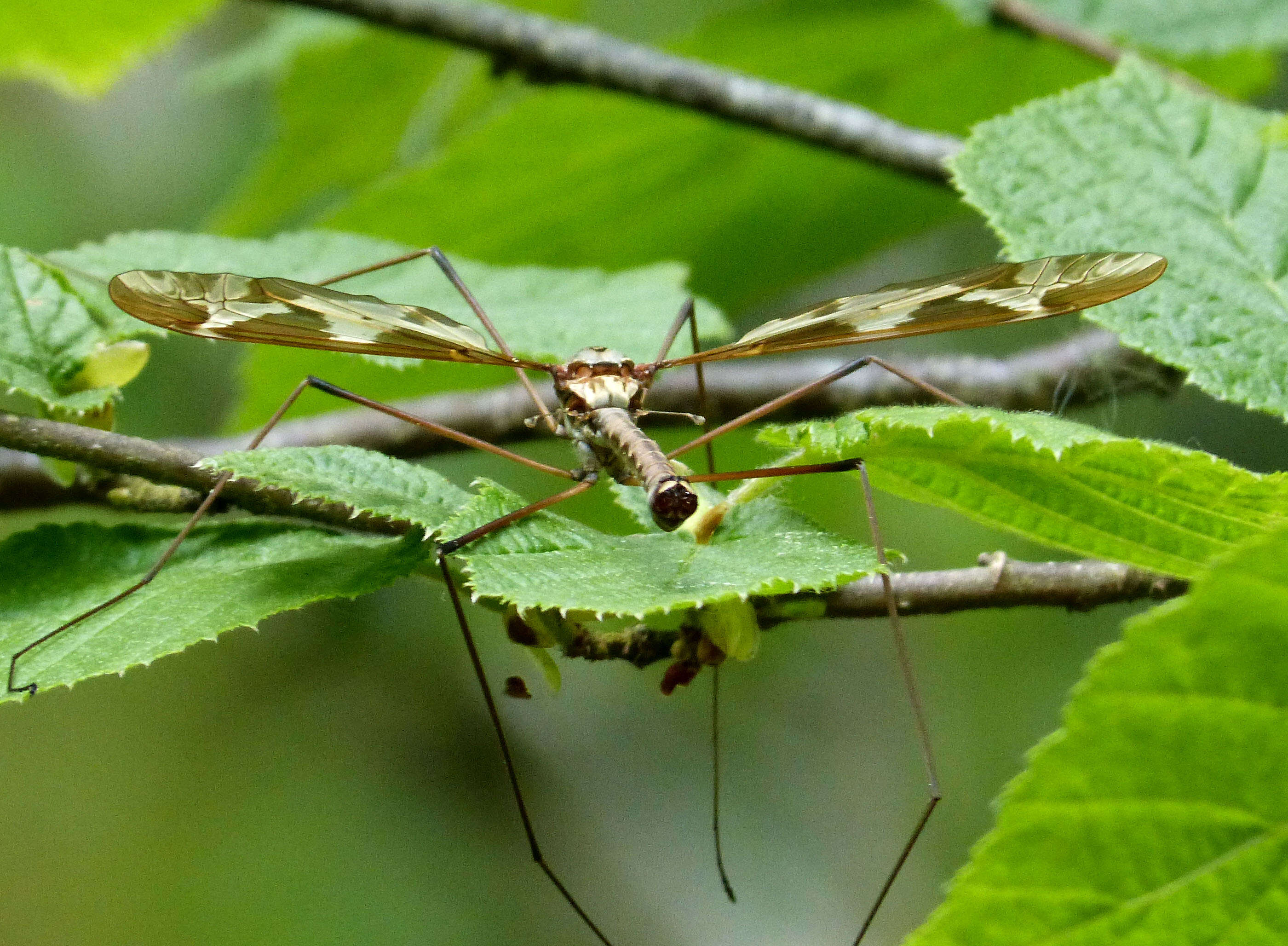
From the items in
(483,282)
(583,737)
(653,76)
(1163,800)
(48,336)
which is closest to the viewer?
(1163,800)

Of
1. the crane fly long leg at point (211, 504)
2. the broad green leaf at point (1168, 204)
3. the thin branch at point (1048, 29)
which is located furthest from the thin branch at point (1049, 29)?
the crane fly long leg at point (211, 504)

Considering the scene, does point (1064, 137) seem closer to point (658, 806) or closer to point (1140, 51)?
point (1140, 51)

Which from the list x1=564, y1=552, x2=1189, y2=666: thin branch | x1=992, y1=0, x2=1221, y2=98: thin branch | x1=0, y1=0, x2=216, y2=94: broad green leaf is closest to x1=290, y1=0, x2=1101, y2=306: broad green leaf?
x1=992, y1=0, x2=1221, y2=98: thin branch

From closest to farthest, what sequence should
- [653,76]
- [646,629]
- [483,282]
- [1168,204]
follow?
[646,629]
[1168,204]
[483,282]
[653,76]

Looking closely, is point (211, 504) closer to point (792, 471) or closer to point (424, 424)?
point (424, 424)

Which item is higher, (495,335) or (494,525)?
(495,335)

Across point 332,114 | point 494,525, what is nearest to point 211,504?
point 494,525

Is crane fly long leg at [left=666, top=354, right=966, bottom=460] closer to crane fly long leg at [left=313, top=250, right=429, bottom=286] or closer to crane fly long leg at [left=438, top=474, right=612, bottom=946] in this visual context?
crane fly long leg at [left=438, top=474, right=612, bottom=946]
